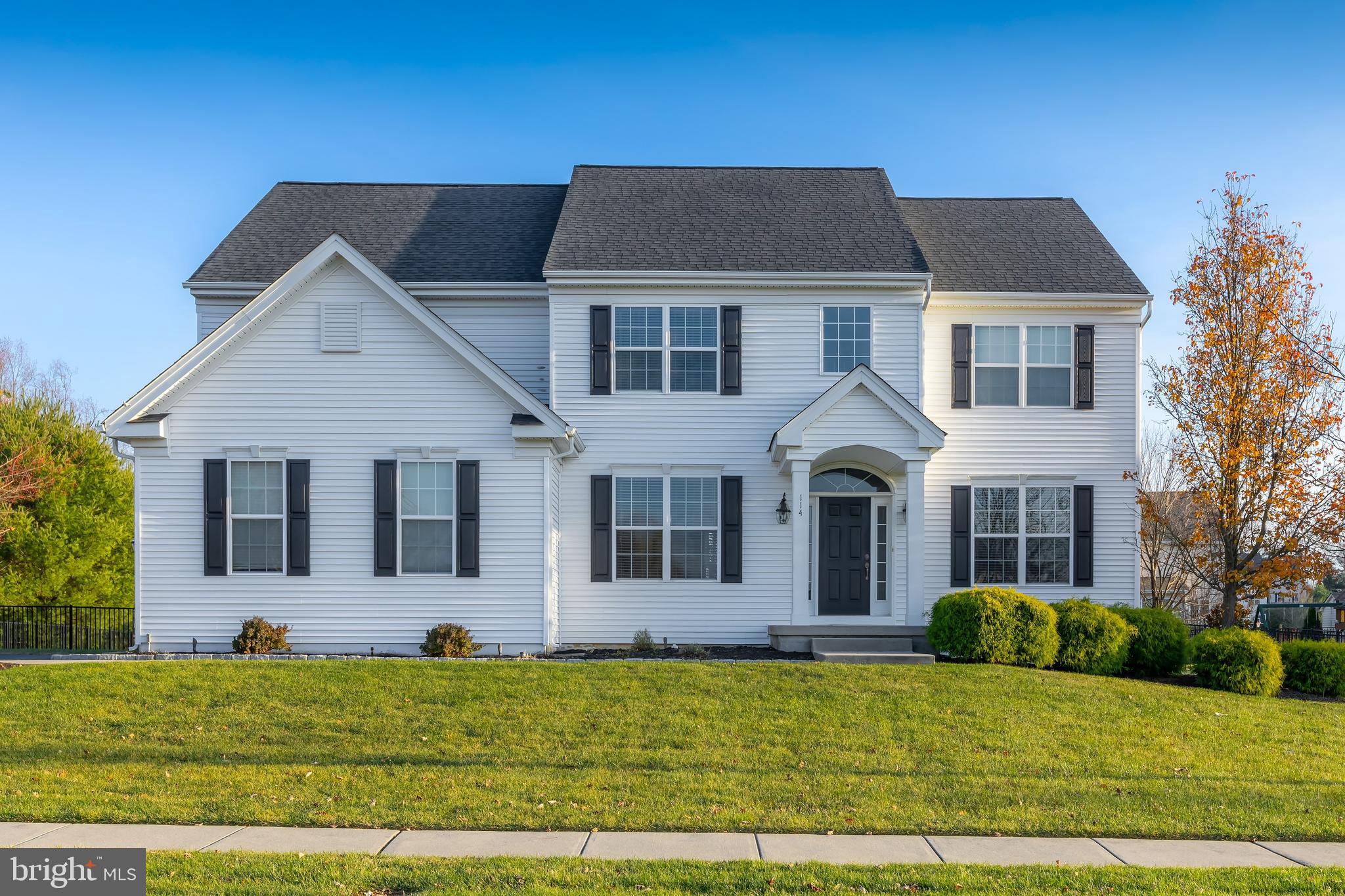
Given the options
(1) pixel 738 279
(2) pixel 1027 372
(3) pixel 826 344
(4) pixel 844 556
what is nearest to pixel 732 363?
(1) pixel 738 279

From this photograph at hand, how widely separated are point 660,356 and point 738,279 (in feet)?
6.39

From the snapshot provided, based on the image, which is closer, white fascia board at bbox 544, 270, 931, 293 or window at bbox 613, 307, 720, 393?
white fascia board at bbox 544, 270, 931, 293

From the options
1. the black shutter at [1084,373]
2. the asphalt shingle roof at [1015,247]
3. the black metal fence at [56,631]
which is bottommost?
the black metal fence at [56,631]

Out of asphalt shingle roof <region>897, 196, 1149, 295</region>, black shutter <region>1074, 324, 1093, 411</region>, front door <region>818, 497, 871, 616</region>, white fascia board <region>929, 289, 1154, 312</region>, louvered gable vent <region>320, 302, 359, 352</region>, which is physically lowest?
front door <region>818, 497, 871, 616</region>

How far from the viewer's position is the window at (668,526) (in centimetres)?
1711

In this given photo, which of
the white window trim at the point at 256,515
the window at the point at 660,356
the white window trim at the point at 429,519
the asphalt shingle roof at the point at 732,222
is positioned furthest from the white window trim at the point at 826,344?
the white window trim at the point at 256,515

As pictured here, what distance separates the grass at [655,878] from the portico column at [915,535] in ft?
29.0

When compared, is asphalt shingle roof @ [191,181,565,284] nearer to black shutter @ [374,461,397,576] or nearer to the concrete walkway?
black shutter @ [374,461,397,576]

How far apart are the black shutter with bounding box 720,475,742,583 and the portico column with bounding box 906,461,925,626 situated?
289cm

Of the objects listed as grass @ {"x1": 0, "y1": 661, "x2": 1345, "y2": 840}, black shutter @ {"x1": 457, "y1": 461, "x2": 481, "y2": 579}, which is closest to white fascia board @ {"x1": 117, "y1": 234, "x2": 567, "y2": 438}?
black shutter @ {"x1": 457, "y1": 461, "x2": 481, "y2": 579}

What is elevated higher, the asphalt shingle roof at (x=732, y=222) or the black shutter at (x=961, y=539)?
the asphalt shingle roof at (x=732, y=222)

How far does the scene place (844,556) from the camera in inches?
688

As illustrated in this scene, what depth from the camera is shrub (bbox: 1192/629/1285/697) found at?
14.1 meters

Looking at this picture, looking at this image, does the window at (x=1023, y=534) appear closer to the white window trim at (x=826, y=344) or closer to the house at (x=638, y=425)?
the house at (x=638, y=425)
